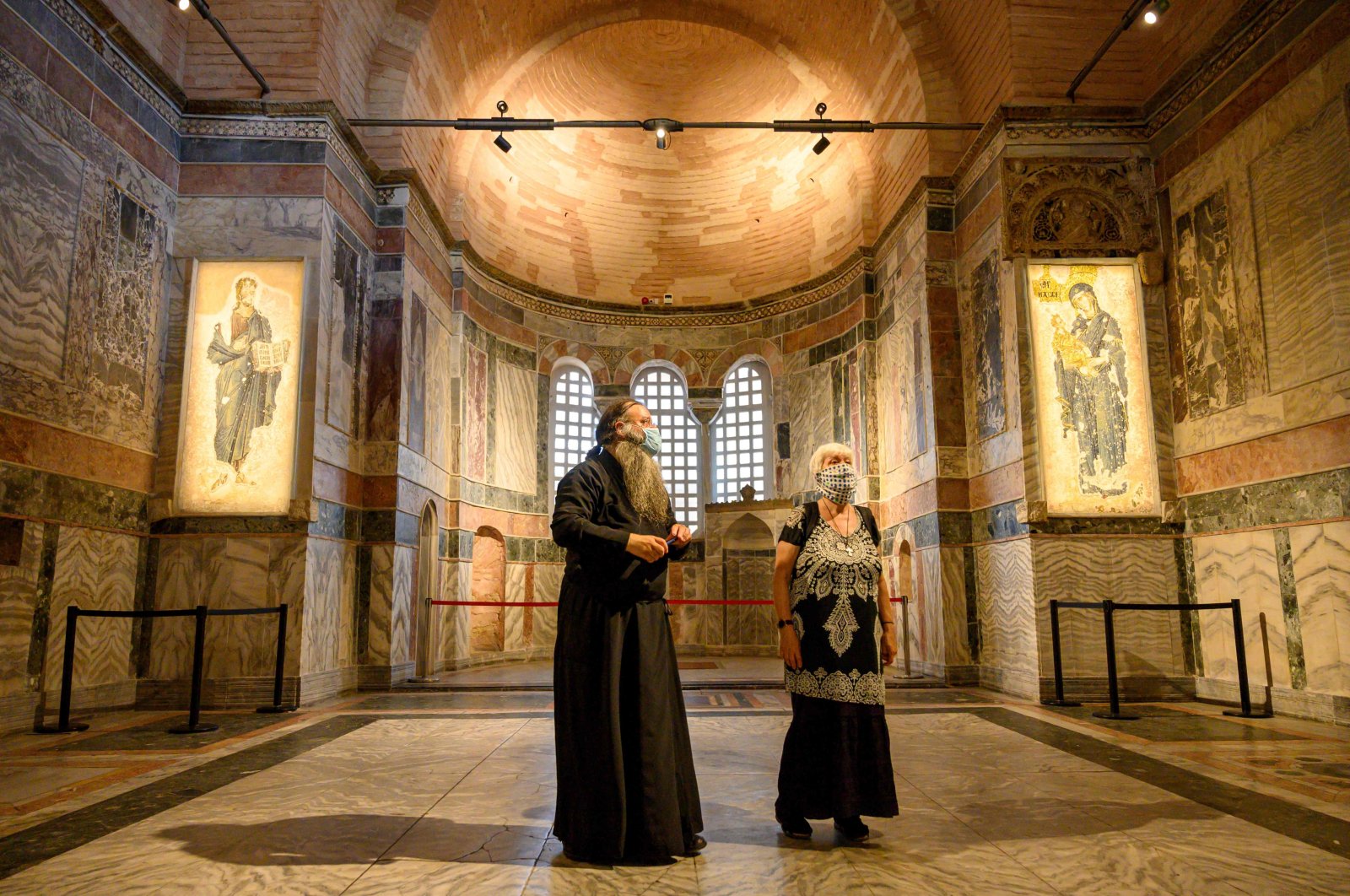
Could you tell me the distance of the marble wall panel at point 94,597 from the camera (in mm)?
7719

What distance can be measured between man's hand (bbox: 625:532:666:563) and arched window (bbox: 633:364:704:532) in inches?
553

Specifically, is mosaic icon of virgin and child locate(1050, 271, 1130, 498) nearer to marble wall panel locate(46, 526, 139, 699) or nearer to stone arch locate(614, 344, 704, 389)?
stone arch locate(614, 344, 704, 389)

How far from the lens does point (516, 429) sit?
53.1 feet

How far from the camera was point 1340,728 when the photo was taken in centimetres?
702

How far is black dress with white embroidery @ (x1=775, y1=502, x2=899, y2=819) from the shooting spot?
154 inches

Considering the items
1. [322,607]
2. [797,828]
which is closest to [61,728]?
[322,607]

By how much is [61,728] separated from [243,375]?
150 inches

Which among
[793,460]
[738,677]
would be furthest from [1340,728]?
[793,460]

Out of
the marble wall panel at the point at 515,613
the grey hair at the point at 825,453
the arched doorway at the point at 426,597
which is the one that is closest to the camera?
the grey hair at the point at 825,453

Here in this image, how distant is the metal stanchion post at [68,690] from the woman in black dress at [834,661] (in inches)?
241

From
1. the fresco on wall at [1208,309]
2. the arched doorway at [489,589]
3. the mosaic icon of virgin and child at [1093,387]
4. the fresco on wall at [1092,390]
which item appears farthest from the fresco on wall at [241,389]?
the fresco on wall at [1208,309]

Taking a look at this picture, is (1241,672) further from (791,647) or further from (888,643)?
(791,647)

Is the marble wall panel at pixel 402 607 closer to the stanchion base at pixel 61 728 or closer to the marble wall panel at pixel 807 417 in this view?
the stanchion base at pixel 61 728

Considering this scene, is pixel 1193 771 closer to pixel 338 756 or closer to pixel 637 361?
pixel 338 756
